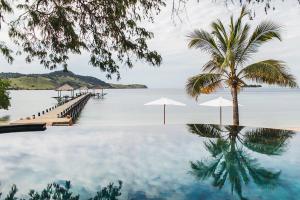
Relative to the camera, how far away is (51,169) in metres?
9.88

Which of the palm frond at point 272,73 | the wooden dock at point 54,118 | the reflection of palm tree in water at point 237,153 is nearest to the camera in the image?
the reflection of palm tree in water at point 237,153

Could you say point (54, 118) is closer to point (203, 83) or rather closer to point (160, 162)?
point (203, 83)

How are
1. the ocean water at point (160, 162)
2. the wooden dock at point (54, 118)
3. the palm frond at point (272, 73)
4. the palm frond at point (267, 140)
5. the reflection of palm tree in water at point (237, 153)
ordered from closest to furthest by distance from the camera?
the ocean water at point (160, 162)
the reflection of palm tree in water at point (237, 153)
the palm frond at point (267, 140)
the palm frond at point (272, 73)
the wooden dock at point (54, 118)

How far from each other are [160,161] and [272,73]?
28.0ft

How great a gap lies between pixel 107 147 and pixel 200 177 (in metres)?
5.44

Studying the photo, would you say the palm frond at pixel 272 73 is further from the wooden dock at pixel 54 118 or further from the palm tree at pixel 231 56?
the wooden dock at pixel 54 118

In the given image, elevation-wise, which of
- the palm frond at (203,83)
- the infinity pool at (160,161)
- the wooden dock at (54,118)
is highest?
the palm frond at (203,83)

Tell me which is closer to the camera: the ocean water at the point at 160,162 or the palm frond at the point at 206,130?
the ocean water at the point at 160,162

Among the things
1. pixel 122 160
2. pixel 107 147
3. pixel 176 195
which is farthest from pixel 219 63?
pixel 176 195

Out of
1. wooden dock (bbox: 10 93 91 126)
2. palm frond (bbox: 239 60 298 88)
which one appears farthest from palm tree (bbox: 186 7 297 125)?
wooden dock (bbox: 10 93 91 126)

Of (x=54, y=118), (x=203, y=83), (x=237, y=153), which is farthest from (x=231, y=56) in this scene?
(x=54, y=118)

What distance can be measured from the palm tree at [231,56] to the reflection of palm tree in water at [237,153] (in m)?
2.43

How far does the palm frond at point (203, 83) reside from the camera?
1839 centimetres

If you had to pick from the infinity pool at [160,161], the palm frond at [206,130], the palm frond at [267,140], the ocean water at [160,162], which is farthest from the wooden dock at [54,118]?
the palm frond at [267,140]
